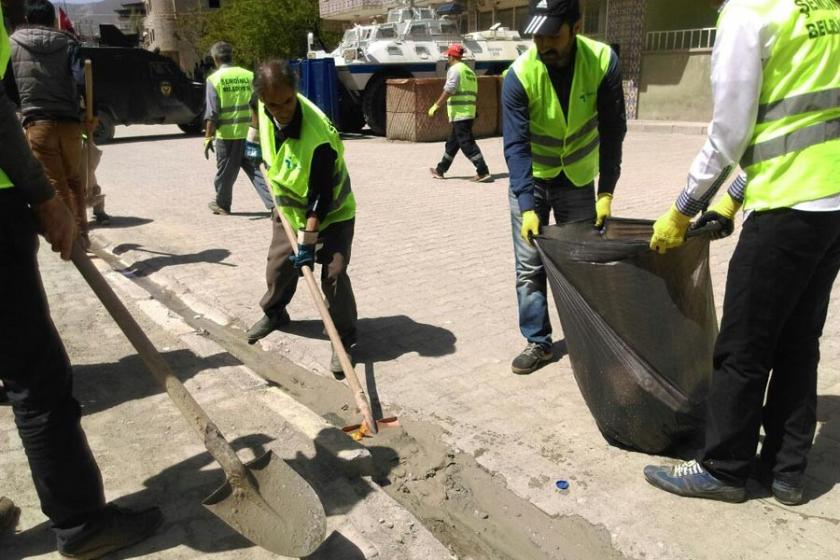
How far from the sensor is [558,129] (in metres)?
3.22

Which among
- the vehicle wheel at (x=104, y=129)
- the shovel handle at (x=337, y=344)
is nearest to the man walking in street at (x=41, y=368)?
the shovel handle at (x=337, y=344)

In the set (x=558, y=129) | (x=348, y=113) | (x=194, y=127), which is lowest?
(x=194, y=127)

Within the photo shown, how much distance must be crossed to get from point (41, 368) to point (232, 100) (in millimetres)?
5479

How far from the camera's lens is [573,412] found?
309cm

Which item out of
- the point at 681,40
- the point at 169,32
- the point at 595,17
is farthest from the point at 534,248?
the point at 169,32

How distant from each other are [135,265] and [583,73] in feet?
13.6

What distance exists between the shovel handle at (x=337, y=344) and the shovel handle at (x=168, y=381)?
808 millimetres

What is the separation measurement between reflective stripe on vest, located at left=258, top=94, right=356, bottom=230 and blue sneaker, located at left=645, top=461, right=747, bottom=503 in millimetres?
2012

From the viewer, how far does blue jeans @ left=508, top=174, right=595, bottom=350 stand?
337 centimetres

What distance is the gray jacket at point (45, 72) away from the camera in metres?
4.63

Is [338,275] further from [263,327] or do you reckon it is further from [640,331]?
[640,331]

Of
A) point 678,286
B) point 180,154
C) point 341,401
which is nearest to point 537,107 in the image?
point 678,286

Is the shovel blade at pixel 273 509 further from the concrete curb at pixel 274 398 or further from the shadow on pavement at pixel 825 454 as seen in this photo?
the shadow on pavement at pixel 825 454

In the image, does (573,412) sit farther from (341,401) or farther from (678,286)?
(341,401)
